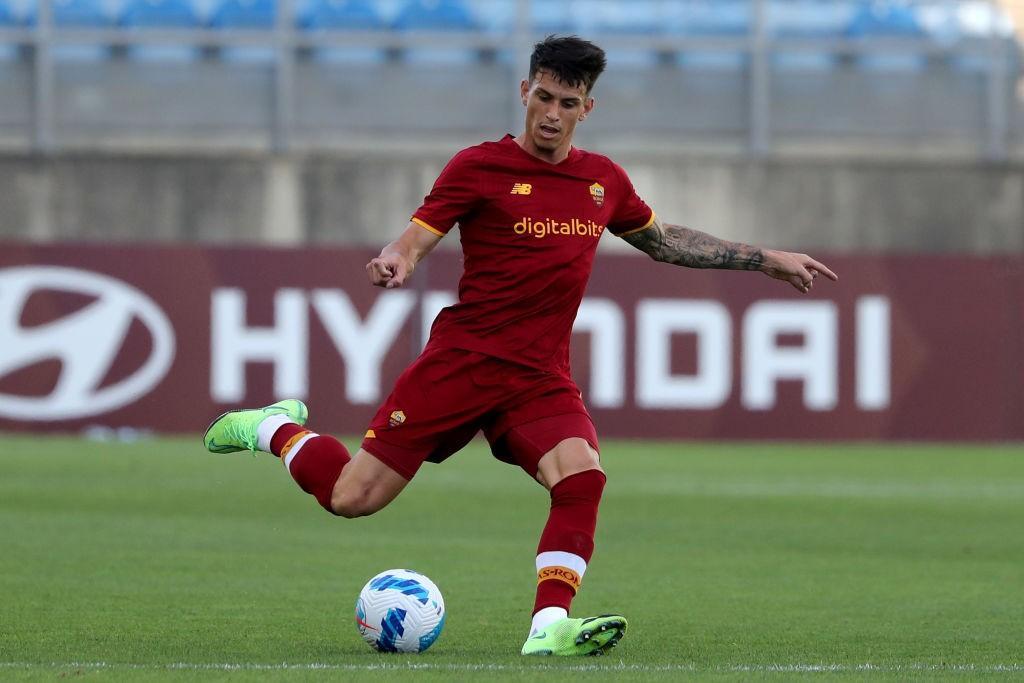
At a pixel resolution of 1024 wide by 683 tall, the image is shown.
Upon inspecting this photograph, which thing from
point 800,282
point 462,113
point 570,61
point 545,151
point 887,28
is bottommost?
point 800,282

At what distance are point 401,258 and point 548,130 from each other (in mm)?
701

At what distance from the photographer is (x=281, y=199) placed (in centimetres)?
2133

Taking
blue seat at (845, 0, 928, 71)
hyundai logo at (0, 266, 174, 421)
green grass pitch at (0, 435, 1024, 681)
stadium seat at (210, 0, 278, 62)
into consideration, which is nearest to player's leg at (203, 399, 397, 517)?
green grass pitch at (0, 435, 1024, 681)

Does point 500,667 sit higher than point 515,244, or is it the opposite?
point 515,244

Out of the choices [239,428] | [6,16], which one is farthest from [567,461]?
[6,16]

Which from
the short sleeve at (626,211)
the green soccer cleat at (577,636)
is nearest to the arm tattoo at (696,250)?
the short sleeve at (626,211)

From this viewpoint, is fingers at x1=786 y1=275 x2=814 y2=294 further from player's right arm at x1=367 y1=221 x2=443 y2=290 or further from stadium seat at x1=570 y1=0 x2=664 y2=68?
stadium seat at x1=570 y1=0 x2=664 y2=68

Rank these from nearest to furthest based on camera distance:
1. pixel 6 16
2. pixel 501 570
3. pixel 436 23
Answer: pixel 501 570
pixel 6 16
pixel 436 23

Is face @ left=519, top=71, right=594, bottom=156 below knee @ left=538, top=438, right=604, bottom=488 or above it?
above

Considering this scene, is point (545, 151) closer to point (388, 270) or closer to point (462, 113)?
point (388, 270)

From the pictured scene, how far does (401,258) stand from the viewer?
6000mm

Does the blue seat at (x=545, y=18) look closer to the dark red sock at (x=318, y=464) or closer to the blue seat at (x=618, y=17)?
the blue seat at (x=618, y=17)

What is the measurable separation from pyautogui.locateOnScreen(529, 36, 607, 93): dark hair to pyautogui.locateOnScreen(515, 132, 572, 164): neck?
9.6 inches

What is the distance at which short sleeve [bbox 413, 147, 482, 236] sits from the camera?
20.6ft
